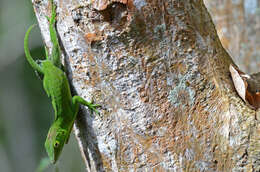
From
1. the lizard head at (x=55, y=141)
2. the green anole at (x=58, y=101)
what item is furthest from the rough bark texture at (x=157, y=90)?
the lizard head at (x=55, y=141)

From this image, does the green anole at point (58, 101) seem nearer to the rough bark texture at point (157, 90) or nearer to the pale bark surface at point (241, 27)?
the rough bark texture at point (157, 90)

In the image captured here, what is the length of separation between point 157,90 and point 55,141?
0.93 metres

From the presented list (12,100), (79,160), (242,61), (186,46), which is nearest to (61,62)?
(186,46)

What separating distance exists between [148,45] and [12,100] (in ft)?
22.5

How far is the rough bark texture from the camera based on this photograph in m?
1.48

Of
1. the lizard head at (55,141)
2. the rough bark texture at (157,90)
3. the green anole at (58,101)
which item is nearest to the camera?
the rough bark texture at (157,90)

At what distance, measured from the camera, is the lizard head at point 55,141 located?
2068 millimetres

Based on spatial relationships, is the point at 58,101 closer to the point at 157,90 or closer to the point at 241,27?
the point at 157,90

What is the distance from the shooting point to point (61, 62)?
1.84 m

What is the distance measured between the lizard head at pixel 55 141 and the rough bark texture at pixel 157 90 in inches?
24.4

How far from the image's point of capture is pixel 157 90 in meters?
1.51

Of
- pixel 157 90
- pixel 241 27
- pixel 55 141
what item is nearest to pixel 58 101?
pixel 55 141

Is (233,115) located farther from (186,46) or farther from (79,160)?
(79,160)

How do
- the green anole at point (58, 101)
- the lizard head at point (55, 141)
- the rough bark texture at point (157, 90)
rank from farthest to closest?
the lizard head at point (55, 141)
the green anole at point (58, 101)
the rough bark texture at point (157, 90)
